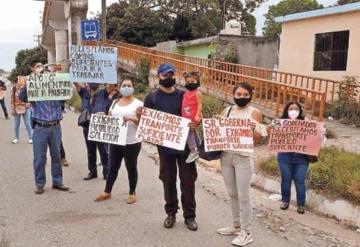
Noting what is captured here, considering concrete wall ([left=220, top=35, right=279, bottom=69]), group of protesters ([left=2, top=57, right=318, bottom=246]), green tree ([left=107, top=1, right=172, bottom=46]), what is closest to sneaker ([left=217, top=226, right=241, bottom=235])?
group of protesters ([left=2, top=57, right=318, bottom=246])

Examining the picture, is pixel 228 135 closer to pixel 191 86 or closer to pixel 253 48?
pixel 191 86

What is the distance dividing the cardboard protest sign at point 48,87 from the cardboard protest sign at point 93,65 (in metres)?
0.18

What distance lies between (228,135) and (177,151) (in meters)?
0.62

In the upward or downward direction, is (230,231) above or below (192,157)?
below

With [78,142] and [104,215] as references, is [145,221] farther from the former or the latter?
[78,142]

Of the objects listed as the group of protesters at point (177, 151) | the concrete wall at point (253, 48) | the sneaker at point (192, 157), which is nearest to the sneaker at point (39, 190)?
the group of protesters at point (177, 151)

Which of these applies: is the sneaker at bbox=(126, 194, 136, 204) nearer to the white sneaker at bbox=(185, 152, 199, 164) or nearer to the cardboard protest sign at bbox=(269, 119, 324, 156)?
the white sneaker at bbox=(185, 152, 199, 164)

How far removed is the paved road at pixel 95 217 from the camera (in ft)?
15.6

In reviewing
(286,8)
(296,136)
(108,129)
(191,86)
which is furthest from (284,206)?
(286,8)

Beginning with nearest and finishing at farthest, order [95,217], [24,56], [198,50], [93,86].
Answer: [95,217]
[93,86]
[198,50]
[24,56]

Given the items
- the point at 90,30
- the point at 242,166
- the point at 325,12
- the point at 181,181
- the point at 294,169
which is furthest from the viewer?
the point at 325,12

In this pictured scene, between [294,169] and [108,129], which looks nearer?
[108,129]

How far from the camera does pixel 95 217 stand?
5445 millimetres

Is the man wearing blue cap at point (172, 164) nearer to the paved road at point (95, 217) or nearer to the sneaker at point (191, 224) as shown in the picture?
the sneaker at point (191, 224)
